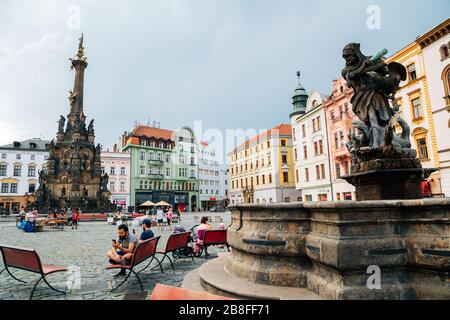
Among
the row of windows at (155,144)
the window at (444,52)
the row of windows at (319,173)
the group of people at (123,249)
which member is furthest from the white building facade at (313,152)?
the row of windows at (155,144)

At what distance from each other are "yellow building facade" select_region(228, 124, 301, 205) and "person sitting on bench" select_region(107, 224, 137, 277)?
4130cm

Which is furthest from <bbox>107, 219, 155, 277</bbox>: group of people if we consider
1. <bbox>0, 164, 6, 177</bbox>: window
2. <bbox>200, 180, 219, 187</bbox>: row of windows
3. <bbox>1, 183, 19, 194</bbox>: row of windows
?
<bbox>200, 180, 219, 187</bbox>: row of windows

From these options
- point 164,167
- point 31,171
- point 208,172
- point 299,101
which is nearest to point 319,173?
point 299,101

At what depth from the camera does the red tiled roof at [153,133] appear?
2391 inches

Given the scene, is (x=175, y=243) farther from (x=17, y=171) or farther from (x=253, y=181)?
(x=17, y=171)

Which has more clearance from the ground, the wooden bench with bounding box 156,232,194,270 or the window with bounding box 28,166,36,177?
the window with bounding box 28,166,36,177

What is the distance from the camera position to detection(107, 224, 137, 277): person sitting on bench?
5.80 metres

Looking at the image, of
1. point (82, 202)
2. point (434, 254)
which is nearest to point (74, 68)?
point (82, 202)

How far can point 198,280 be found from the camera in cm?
482

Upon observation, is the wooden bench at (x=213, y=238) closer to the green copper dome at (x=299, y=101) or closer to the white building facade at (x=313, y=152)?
the white building facade at (x=313, y=152)

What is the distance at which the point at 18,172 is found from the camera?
5444cm

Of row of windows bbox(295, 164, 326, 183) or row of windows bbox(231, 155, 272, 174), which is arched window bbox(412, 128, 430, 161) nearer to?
row of windows bbox(295, 164, 326, 183)

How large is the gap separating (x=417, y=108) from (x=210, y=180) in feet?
179

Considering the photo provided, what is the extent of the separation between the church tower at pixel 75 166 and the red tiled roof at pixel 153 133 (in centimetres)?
2143
